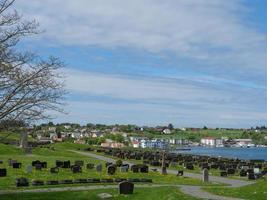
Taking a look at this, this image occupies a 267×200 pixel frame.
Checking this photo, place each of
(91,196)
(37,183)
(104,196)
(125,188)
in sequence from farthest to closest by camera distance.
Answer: (37,183) < (125,188) < (91,196) < (104,196)

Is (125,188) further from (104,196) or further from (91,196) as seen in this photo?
(91,196)

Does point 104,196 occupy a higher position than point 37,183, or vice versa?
point 37,183

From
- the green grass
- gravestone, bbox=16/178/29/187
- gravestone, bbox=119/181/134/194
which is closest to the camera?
the green grass

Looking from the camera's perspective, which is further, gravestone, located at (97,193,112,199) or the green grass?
gravestone, located at (97,193,112,199)

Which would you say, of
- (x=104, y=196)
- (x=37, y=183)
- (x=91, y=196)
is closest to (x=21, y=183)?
(x=37, y=183)

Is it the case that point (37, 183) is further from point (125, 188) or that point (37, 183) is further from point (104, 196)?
point (104, 196)

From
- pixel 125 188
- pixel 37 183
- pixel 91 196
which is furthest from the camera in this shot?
pixel 37 183

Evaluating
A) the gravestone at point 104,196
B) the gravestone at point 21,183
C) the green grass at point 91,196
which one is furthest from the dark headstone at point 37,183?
the gravestone at point 104,196

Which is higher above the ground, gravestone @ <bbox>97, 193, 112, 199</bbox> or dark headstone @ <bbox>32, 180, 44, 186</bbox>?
dark headstone @ <bbox>32, 180, 44, 186</bbox>

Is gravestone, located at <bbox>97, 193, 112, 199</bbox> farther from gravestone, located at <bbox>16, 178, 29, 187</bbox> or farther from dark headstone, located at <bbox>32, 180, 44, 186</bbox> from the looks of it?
dark headstone, located at <bbox>32, 180, 44, 186</bbox>

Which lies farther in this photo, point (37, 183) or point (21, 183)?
point (37, 183)

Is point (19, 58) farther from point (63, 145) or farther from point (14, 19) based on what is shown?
point (63, 145)

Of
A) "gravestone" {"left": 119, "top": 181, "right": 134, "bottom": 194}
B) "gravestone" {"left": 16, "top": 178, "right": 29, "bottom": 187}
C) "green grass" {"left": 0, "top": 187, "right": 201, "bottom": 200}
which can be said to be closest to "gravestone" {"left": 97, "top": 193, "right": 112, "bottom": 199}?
"green grass" {"left": 0, "top": 187, "right": 201, "bottom": 200}

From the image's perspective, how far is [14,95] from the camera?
28.2 m
